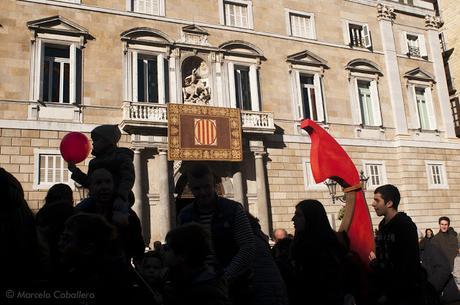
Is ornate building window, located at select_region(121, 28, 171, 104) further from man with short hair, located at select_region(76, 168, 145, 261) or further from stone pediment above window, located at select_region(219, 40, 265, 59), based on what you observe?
man with short hair, located at select_region(76, 168, 145, 261)

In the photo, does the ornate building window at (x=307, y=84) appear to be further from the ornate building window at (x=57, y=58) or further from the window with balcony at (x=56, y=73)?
the window with balcony at (x=56, y=73)

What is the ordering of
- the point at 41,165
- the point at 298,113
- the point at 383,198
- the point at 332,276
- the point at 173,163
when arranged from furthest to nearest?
the point at 298,113 < the point at 173,163 < the point at 41,165 < the point at 383,198 < the point at 332,276

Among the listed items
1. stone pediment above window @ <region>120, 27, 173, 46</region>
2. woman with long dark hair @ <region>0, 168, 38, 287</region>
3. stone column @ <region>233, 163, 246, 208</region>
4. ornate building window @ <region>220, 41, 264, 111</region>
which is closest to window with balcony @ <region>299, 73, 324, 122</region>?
ornate building window @ <region>220, 41, 264, 111</region>

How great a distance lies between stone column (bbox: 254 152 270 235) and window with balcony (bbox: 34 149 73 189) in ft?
24.1

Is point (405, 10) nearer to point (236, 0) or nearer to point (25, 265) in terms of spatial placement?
point (236, 0)

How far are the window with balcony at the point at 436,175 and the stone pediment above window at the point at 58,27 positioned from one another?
17.3 m

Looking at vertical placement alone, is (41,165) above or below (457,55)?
below

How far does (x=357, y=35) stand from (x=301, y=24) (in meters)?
3.43

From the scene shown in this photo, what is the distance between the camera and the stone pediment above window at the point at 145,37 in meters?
17.4

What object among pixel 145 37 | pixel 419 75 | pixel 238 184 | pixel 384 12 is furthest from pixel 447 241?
pixel 384 12

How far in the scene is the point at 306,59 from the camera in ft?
68.6

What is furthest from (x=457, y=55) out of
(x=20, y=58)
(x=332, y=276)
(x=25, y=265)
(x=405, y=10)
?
(x=25, y=265)

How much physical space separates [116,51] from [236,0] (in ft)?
20.6

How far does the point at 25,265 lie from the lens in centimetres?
262
